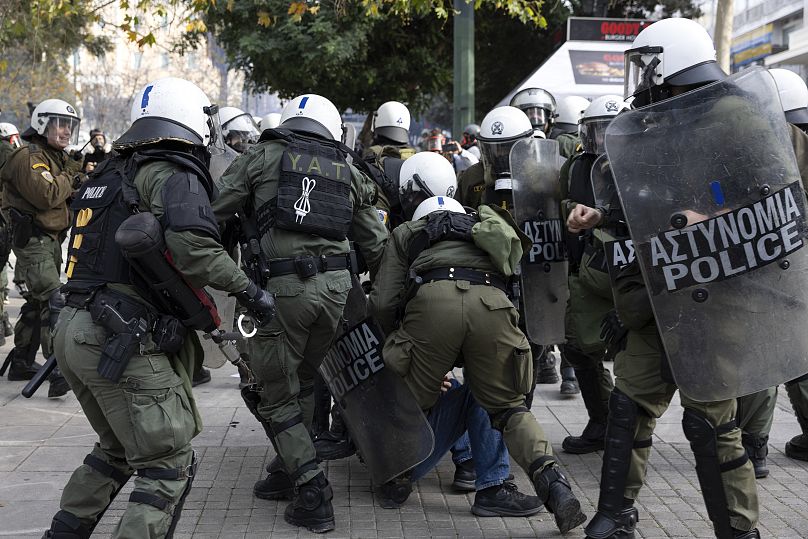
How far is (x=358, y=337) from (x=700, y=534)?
Answer: 5.86 feet

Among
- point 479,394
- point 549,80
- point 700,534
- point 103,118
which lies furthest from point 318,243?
point 103,118

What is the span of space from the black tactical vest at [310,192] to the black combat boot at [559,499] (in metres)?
1.42

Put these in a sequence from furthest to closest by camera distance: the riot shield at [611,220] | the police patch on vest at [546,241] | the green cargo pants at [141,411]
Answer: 1. the police patch on vest at [546,241]
2. the riot shield at [611,220]
3. the green cargo pants at [141,411]

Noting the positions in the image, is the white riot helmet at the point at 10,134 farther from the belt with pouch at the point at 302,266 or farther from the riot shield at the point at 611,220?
the riot shield at the point at 611,220

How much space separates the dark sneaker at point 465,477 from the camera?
5.00m

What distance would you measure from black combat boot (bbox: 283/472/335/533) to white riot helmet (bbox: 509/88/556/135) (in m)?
3.74

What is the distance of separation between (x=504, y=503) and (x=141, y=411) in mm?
1880

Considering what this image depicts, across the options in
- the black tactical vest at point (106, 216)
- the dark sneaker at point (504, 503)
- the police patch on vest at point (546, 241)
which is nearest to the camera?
the black tactical vest at point (106, 216)

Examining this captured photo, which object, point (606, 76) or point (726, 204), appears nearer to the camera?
point (726, 204)

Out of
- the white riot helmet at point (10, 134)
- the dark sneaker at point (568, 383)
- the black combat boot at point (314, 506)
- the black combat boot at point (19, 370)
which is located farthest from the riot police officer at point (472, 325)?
the white riot helmet at point (10, 134)

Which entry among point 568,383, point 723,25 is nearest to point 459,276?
point 568,383

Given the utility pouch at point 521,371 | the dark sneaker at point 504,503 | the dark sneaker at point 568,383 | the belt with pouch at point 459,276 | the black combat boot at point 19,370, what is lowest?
the dark sneaker at point 568,383

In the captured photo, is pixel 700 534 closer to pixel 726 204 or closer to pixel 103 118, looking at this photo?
pixel 726 204

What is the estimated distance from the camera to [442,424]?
489 centimetres
